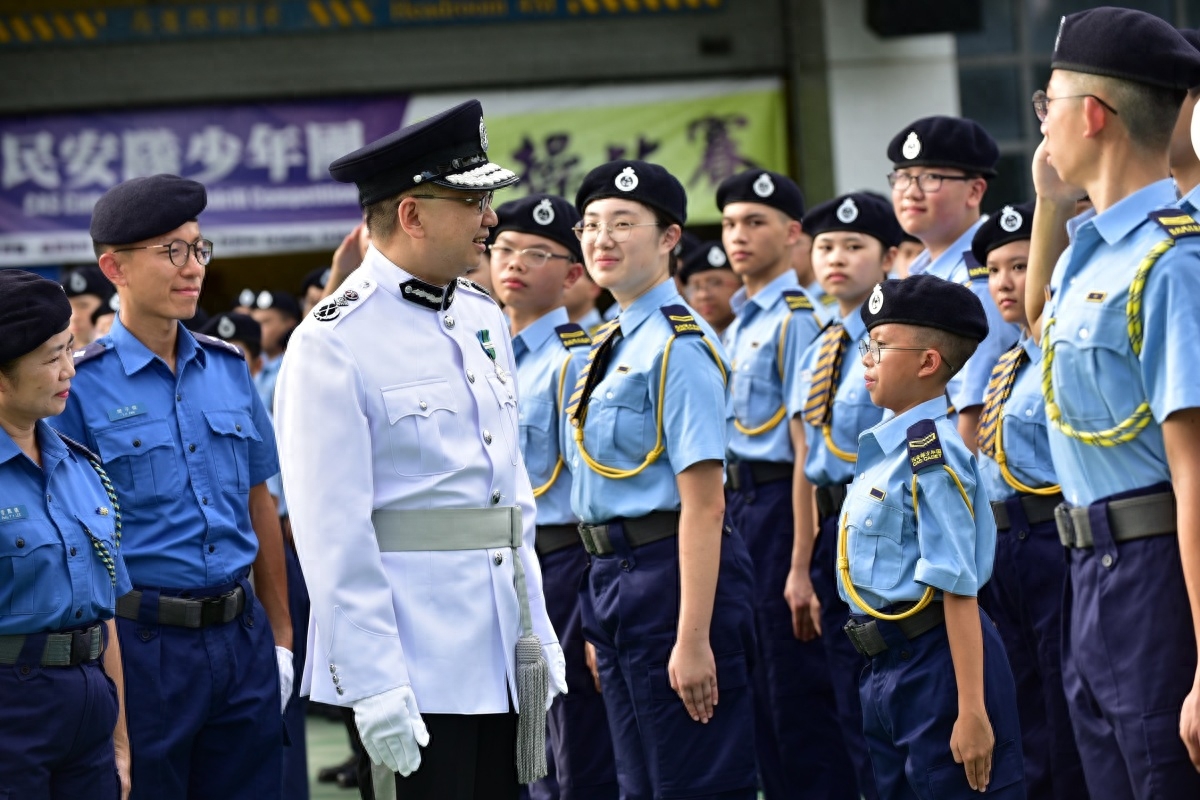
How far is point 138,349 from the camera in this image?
3953 mm

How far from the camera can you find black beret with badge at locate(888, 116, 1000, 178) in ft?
16.9

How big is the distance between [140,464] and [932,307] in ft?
6.41

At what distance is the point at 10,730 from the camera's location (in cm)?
332

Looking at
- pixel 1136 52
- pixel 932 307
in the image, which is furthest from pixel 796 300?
pixel 1136 52

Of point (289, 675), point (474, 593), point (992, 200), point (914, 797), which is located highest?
point (992, 200)

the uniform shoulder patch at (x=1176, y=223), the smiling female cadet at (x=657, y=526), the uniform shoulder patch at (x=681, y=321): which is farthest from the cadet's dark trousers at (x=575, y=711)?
the uniform shoulder patch at (x=1176, y=223)

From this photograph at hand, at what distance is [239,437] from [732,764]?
1530 mm

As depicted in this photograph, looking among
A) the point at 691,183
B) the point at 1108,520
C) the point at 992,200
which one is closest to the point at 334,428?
the point at 1108,520

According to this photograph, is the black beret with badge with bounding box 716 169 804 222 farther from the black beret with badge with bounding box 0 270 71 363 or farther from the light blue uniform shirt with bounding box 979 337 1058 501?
the black beret with badge with bounding box 0 270 71 363

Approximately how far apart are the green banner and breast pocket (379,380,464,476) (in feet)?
24.5

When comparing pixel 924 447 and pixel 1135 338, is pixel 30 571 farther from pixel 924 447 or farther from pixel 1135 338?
pixel 1135 338

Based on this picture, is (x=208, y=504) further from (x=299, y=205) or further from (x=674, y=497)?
(x=299, y=205)

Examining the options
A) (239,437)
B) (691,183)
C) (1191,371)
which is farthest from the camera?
(691,183)

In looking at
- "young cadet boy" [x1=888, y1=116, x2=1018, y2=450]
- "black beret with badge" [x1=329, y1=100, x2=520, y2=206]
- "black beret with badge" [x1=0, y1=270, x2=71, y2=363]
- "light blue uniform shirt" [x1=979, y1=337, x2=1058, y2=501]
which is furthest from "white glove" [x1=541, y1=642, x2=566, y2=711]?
"young cadet boy" [x1=888, y1=116, x2=1018, y2=450]
